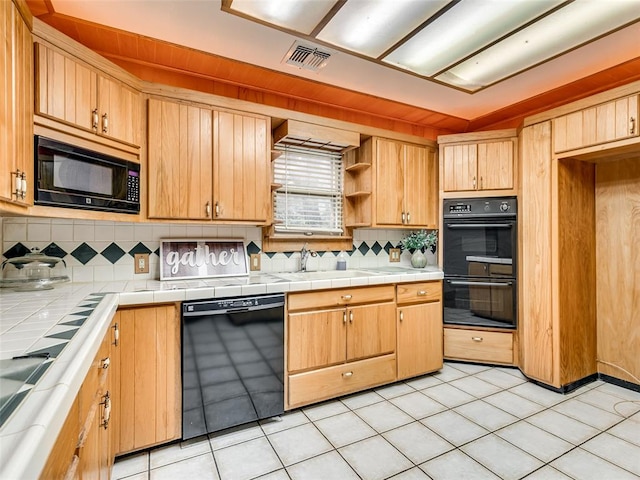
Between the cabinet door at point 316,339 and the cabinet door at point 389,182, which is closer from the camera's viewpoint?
the cabinet door at point 316,339

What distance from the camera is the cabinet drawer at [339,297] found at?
2.37 meters

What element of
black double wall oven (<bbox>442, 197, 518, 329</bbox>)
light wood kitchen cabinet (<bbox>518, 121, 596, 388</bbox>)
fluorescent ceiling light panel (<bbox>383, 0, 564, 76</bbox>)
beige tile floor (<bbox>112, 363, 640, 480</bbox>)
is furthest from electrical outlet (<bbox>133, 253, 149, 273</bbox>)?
light wood kitchen cabinet (<bbox>518, 121, 596, 388</bbox>)

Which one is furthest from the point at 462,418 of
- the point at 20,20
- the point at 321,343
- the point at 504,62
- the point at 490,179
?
the point at 20,20

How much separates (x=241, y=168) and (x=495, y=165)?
239 centimetres

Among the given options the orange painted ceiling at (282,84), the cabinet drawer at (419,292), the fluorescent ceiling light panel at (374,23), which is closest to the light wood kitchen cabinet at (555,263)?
the orange painted ceiling at (282,84)

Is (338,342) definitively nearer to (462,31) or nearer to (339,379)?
(339,379)

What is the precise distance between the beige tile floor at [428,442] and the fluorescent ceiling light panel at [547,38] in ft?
8.38

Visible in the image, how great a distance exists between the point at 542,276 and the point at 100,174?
3355mm

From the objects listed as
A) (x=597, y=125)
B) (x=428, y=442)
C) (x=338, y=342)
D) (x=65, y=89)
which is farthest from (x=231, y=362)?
(x=597, y=125)

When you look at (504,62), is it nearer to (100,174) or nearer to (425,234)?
(425,234)

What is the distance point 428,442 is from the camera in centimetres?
204

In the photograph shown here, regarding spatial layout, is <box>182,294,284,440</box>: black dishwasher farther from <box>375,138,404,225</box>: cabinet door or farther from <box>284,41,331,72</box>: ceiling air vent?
<box>284,41,331,72</box>: ceiling air vent

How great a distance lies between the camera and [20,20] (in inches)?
58.4

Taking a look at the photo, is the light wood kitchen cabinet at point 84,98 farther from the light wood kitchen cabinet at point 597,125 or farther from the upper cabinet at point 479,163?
the light wood kitchen cabinet at point 597,125
